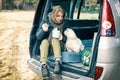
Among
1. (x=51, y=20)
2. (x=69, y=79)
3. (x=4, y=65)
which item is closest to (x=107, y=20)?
(x=69, y=79)

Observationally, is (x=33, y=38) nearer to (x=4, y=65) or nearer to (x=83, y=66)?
(x=83, y=66)

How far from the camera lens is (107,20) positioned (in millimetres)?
4984

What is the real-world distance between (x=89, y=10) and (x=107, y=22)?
3.00 m

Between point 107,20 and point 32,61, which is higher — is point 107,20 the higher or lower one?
the higher one

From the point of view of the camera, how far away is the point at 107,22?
498cm

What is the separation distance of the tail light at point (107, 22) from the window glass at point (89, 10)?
2277mm

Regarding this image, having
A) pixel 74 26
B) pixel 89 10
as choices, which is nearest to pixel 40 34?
pixel 74 26

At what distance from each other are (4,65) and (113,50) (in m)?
4.51

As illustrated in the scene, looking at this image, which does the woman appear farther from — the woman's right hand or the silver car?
the silver car

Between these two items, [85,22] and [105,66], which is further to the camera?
[85,22]

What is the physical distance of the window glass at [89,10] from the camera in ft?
24.6

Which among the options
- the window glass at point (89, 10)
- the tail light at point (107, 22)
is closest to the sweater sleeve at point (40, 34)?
the tail light at point (107, 22)

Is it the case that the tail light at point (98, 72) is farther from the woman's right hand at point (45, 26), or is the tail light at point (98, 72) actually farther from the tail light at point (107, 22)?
the woman's right hand at point (45, 26)

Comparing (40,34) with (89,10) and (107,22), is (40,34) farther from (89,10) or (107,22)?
(89,10)
